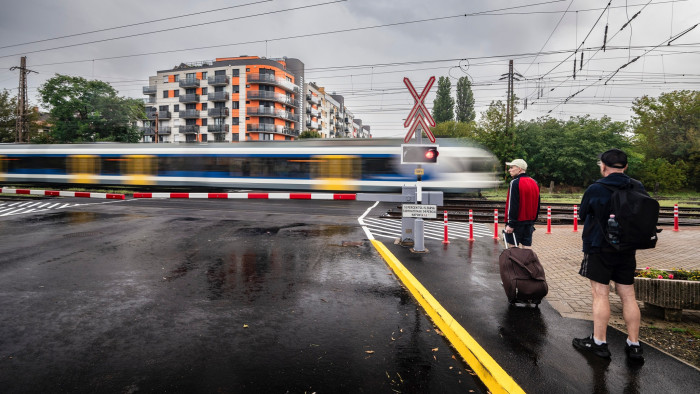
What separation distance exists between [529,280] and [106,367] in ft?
14.6

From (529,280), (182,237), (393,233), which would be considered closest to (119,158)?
(182,237)

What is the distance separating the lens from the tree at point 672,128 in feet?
117

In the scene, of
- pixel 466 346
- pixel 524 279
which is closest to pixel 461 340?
pixel 466 346

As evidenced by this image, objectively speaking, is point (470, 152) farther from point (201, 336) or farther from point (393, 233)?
point (201, 336)

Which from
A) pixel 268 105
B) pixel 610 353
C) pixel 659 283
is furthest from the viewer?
pixel 268 105

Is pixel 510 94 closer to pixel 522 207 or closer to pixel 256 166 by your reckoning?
pixel 256 166

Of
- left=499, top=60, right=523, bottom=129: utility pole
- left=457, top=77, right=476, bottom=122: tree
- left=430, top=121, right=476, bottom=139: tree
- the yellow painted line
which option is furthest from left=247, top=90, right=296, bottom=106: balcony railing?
the yellow painted line

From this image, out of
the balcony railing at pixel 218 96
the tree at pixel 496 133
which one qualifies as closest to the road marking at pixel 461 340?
the tree at pixel 496 133

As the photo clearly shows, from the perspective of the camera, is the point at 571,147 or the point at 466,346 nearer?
the point at 466,346

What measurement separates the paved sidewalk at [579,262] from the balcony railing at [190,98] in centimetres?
5932

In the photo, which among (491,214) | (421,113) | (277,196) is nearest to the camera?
(421,113)

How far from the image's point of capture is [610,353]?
3393 mm

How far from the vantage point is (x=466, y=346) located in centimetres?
347

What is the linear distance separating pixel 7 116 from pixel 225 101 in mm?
27048
